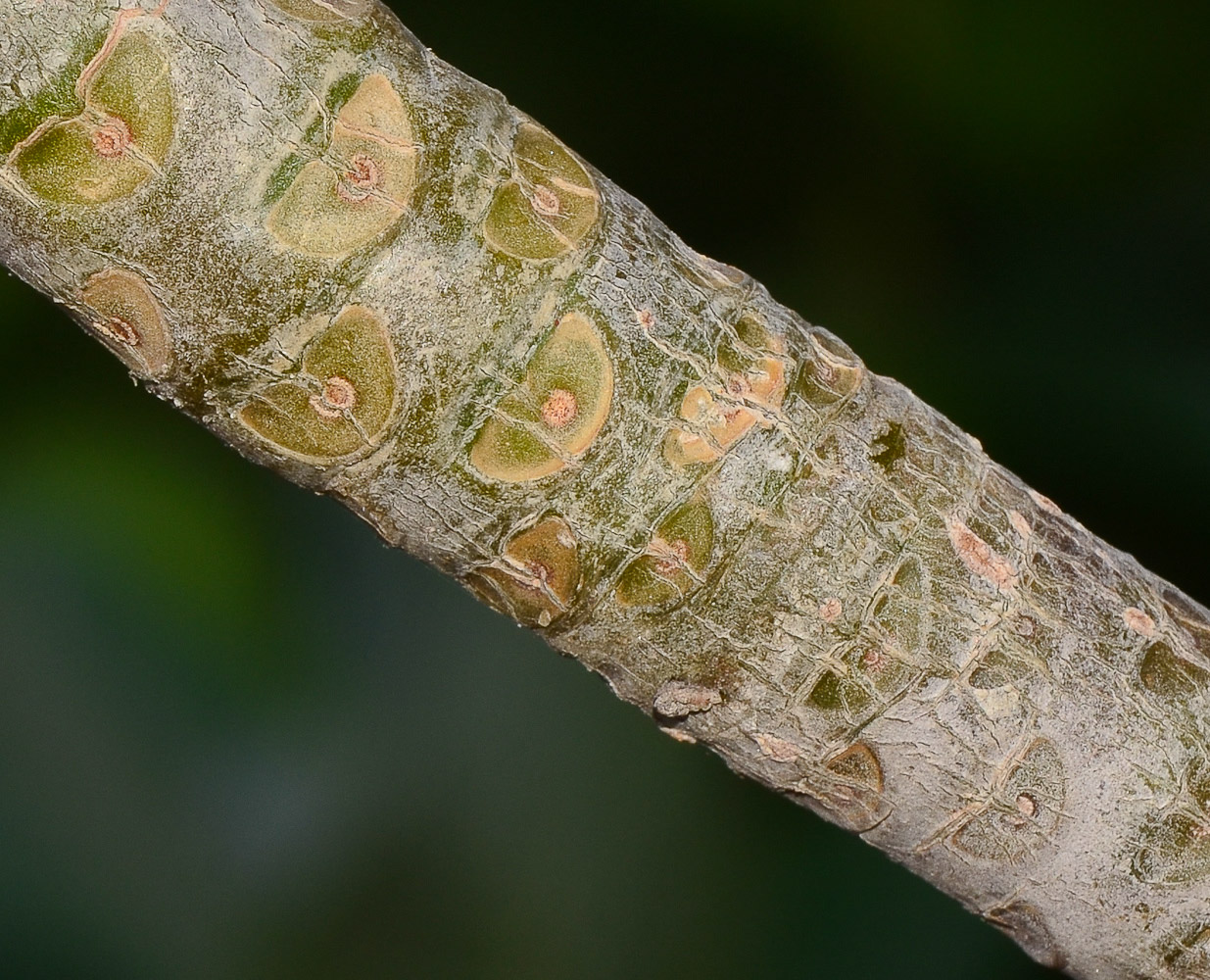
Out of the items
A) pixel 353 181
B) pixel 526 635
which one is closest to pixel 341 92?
pixel 353 181

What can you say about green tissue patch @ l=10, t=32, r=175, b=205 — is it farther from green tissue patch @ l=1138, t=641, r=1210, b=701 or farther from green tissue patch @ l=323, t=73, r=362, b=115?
green tissue patch @ l=1138, t=641, r=1210, b=701

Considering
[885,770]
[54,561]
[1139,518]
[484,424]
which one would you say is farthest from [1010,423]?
[54,561]

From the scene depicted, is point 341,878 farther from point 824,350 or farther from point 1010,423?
point 824,350

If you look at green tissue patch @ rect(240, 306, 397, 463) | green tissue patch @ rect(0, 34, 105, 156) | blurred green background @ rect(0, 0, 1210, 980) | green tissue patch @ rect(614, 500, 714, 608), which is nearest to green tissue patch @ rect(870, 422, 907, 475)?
green tissue patch @ rect(614, 500, 714, 608)

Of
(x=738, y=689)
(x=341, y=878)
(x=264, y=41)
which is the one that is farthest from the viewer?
(x=341, y=878)

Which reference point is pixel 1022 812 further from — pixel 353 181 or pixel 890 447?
pixel 353 181

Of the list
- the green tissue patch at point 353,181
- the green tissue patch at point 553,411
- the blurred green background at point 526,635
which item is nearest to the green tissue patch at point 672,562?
the green tissue patch at point 553,411
